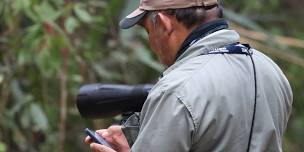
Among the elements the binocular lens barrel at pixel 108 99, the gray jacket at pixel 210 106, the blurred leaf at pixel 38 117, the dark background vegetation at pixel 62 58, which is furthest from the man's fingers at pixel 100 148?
the blurred leaf at pixel 38 117

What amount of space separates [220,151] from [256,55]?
350 millimetres

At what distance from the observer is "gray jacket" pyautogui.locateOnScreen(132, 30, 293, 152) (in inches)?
83.4

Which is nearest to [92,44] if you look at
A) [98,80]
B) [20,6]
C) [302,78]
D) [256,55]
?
[98,80]

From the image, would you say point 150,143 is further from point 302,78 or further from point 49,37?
point 302,78

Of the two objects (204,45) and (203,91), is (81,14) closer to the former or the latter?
(204,45)

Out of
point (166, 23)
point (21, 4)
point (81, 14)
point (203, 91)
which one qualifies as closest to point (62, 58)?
point (81, 14)

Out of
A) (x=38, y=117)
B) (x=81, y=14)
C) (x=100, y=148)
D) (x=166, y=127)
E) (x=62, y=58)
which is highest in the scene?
(x=166, y=127)

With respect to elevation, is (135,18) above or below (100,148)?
above

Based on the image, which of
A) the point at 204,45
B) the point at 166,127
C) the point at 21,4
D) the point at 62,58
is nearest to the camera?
the point at 166,127

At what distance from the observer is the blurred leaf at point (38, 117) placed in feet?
14.5

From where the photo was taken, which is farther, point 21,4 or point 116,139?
point 21,4

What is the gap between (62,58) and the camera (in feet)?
14.4

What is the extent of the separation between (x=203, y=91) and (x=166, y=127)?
0.46 feet

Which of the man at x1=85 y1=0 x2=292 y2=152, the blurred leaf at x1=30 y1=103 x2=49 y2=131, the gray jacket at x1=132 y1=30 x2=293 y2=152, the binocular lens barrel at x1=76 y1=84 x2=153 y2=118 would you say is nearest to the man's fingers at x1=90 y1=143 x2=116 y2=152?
the man at x1=85 y1=0 x2=292 y2=152
